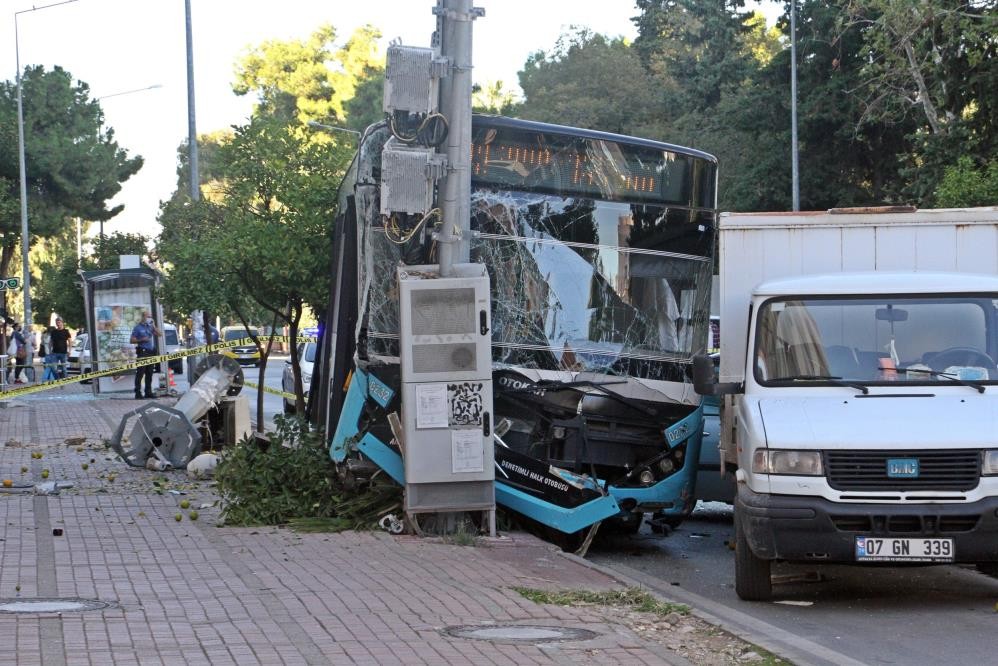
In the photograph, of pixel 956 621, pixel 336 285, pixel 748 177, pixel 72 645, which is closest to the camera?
pixel 72 645

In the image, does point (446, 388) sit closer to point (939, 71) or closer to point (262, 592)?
point (262, 592)

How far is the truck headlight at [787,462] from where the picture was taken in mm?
8672

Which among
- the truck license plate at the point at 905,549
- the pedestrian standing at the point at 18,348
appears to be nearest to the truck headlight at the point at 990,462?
the truck license plate at the point at 905,549

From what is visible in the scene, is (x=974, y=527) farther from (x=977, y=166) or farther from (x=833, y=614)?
(x=977, y=166)

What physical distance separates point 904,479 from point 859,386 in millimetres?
847

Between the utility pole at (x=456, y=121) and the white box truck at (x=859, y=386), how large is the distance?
6.24 feet

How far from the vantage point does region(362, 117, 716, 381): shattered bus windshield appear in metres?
11.5

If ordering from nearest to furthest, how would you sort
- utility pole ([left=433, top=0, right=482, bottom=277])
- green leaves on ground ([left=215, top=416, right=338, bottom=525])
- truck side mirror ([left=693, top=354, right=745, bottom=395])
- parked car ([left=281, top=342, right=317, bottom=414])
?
truck side mirror ([left=693, top=354, right=745, bottom=395]), utility pole ([left=433, top=0, right=482, bottom=277]), green leaves on ground ([left=215, top=416, right=338, bottom=525]), parked car ([left=281, top=342, right=317, bottom=414])

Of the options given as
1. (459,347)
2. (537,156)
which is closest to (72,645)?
(459,347)

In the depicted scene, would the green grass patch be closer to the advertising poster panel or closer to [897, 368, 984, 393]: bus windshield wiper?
[897, 368, 984, 393]: bus windshield wiper

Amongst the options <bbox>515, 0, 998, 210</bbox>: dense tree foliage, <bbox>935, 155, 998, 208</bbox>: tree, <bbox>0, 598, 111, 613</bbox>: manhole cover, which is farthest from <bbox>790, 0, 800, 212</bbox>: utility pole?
<bbox>0, 598, 111, 613</bbox>: manhole cover

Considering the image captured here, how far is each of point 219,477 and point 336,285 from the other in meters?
1.88

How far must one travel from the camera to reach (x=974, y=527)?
8.52 metres

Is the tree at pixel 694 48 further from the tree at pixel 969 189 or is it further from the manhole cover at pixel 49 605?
the manhole cover at pixel 49 605
